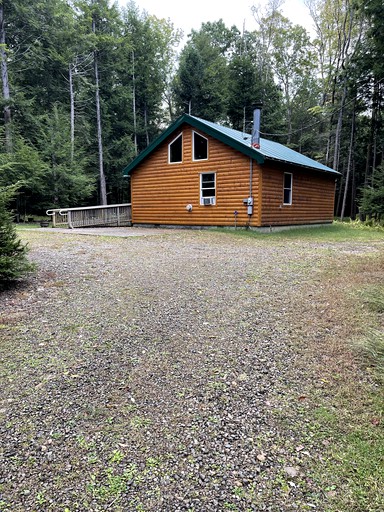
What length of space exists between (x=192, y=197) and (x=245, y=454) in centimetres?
1219

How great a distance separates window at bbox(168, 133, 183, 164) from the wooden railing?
12.0ft

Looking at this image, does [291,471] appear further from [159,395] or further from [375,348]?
[375,348]

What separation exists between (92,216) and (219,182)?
613 cm

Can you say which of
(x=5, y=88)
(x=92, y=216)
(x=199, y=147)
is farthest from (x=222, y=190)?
(x=5, y=88)

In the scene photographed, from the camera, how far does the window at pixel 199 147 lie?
505 inches

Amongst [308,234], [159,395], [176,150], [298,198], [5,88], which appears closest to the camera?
[159,395]

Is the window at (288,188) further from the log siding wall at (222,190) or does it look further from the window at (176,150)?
the window at (176,150)

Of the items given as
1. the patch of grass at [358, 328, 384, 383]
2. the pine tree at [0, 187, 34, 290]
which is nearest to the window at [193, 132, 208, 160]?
the pine tree at [0, 187, 34, 290]

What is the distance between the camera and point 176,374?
2.35 m

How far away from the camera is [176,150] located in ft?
45.2

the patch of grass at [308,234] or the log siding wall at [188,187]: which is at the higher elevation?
the log siding wall at [188,187]

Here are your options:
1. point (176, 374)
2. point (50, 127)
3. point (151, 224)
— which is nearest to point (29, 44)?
point (50, 127)

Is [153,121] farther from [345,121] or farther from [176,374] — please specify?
[176,374]

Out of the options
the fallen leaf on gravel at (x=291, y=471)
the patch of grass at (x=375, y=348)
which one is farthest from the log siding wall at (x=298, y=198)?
the fallen leaf on gravel at (x=291, y=471)
